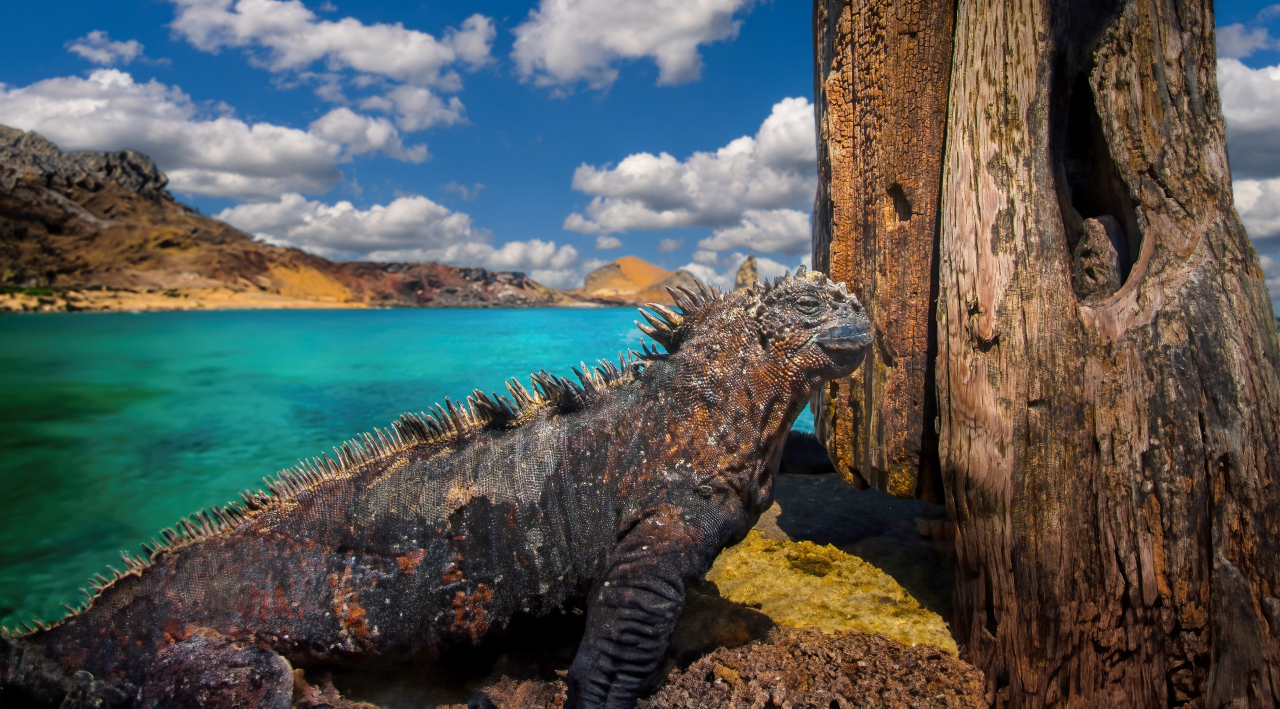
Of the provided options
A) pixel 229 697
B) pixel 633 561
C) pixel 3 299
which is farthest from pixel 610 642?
pixel 3 299

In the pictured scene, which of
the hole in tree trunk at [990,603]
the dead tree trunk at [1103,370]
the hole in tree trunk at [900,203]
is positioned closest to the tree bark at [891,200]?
the hole in tree trunk at [900,203]

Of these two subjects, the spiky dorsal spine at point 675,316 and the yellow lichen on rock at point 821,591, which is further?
the yellow lichen on rock at point 821,591

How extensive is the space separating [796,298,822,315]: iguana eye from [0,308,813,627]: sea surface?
188 centimetres

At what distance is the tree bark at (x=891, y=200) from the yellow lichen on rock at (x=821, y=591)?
0.59m

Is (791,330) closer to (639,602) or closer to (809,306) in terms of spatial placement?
(809,306)

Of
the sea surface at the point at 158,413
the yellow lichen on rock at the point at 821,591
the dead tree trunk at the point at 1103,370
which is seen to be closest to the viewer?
the dead tree trunk at the point at 1103,370

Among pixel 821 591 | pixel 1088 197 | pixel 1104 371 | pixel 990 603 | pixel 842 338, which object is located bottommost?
pixel 821 591

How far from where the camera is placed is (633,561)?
232cm

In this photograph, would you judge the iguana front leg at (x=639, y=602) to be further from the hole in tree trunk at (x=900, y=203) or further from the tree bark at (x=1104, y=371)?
the hole in tree trunk at (x=900, y=203)

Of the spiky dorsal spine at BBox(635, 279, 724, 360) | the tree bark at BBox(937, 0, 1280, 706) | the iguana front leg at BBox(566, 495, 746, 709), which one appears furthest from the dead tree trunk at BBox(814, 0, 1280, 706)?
the iguana front leg at BBox(566, 495, 746, 709)

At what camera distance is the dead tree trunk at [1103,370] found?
2.08 metres

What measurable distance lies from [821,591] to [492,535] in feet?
6.28

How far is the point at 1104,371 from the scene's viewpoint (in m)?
2.21

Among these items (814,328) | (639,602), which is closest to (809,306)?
(814,328)
